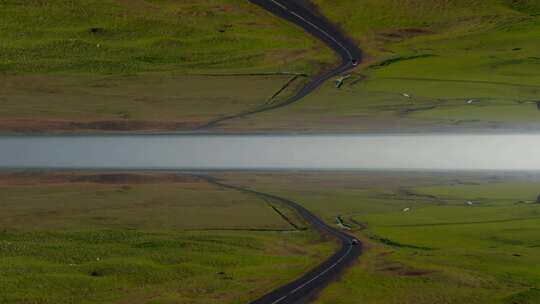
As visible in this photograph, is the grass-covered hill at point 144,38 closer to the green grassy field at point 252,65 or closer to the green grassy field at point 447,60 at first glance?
the green grassy field at point 252,65

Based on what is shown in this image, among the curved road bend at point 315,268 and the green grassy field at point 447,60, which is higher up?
the green grassy field at point 447,60

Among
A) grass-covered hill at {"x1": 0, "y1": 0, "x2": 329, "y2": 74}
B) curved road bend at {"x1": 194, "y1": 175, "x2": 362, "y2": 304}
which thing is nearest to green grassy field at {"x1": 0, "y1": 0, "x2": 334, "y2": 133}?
grass-covered hill at {"x1": 0, "y1": 0, "x2": 329, "y2": 74}

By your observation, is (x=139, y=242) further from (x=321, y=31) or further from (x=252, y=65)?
(x=321, y=31)

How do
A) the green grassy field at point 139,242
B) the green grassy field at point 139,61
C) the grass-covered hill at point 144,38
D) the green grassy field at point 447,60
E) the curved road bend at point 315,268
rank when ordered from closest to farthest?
1. the green grassy field at point 139,242
2. the curved road bend at point 315,268
3. the green grassy field at point 447,60
4. the green grassy field at point 139,61
5. the grass-covered hill at point 144,38

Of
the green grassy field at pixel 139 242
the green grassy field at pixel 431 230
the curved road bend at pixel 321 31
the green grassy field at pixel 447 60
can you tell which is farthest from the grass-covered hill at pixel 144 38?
the green grassy field at pixel 431 230

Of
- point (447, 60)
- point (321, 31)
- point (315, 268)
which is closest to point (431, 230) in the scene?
point (315, 268)

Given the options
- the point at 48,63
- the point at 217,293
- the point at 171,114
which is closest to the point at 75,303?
the point at 217,293
